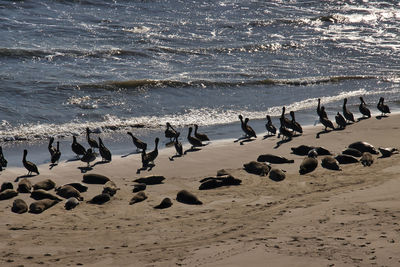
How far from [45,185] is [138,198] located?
1864mm

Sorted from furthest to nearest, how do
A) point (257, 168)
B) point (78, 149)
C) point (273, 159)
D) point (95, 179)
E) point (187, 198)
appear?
point (78, 149) < point (273, 159) < point (257, 168) < point (95, 179) < point (187, 198)

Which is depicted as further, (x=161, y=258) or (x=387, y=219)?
(x=387, y=219)

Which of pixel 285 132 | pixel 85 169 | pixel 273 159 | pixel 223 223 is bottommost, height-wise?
pixel 85 169

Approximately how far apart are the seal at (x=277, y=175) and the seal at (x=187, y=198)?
198 centimetres

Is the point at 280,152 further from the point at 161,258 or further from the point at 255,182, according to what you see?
the point at 161,258

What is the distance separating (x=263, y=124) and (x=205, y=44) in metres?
12.3

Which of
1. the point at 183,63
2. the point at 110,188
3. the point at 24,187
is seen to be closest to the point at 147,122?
the point at 110,188

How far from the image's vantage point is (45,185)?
12.8 meters

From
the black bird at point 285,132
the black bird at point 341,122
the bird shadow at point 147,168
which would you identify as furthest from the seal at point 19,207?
the black bird at point 341,122

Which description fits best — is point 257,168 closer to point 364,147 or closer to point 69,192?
point 364,147

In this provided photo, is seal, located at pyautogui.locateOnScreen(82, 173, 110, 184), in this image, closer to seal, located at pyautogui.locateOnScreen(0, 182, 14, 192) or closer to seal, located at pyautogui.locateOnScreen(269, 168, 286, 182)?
seal, located at pyautogui.locateOnScreen(0, 182, 14, 192)

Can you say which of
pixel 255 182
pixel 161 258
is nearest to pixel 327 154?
pixel 255 182

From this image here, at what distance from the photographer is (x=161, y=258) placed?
373 inches

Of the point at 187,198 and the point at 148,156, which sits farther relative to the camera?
the point at 148,156
